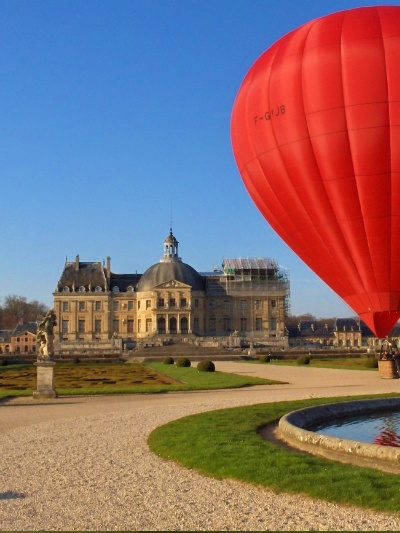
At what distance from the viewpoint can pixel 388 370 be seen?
22047 mm

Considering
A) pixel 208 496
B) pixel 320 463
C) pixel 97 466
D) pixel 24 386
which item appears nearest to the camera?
pixel 208 496

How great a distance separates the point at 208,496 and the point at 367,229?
32.5ft

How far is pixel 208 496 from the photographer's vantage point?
652cm

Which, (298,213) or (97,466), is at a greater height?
(298,213)

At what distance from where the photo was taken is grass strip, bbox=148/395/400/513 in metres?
6.32

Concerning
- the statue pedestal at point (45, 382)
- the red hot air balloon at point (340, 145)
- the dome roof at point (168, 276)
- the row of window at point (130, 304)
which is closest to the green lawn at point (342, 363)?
the red hot air balloon at point (340, 145)

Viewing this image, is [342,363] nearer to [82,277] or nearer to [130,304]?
[130,304]

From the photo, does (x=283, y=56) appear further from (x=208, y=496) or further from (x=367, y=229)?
(x=208, y=496)

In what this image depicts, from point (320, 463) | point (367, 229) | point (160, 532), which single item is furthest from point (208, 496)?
point (367, 229)

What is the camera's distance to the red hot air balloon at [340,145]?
14391mm

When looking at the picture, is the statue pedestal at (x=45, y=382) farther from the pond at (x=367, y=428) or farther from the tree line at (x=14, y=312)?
the tree line at (x=14, y=312)

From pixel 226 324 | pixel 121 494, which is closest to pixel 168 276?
pixel 226 324

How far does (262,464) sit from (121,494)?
183 centimetres

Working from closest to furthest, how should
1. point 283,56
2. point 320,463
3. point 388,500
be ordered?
point 388,500, point 320,463, point 283,56
